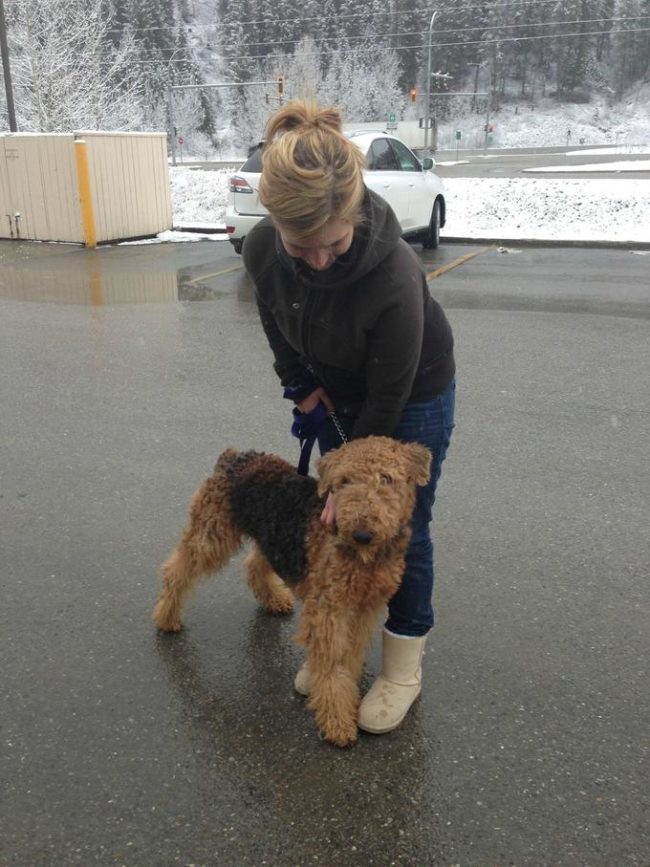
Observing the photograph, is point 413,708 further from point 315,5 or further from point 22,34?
point 315,5

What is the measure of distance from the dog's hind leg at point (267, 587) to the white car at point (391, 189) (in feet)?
27.1

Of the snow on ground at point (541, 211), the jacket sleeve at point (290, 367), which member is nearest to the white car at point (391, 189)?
the snow on ground at point (541, 211)

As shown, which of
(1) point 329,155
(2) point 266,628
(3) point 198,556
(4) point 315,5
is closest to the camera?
(1) point 329,155

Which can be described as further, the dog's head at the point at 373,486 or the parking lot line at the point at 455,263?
the parking lot line at the point at 455,263

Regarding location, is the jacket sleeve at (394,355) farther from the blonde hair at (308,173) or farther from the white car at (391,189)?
the white car at (391,189)

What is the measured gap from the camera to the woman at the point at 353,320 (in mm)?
1867

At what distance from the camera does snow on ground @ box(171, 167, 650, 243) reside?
46.3 feet

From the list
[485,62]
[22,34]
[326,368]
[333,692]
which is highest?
[485,62]

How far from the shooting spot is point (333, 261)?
6.79 ft

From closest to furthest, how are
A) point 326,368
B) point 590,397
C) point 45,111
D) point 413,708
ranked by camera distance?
1. point 326,368
2. point 413,708
3. point 590,397
4. point 45,111

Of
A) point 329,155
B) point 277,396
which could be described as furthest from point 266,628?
point 277,396

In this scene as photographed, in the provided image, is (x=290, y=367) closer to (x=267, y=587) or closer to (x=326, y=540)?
(x=326, y=540)

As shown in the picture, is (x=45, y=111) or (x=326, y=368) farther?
(x=45, y=111)

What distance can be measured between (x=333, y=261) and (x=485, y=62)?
103m
